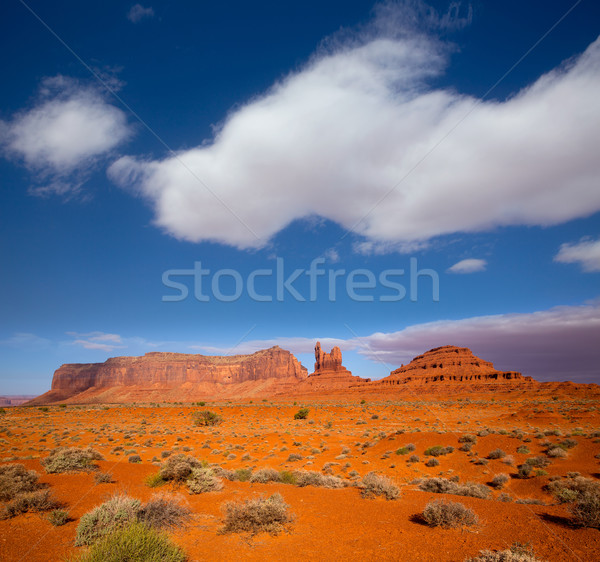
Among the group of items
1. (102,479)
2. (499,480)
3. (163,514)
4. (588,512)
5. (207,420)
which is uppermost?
(588,512)

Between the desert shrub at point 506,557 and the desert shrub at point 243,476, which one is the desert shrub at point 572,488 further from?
the desert shrub at point 243,476

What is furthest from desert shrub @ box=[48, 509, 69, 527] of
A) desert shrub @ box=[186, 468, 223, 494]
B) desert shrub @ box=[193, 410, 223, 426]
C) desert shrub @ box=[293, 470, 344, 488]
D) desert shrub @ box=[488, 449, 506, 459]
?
desert shrub @ box=[193, 410, 223, 426]

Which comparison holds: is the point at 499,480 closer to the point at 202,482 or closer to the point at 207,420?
the point at 202,482

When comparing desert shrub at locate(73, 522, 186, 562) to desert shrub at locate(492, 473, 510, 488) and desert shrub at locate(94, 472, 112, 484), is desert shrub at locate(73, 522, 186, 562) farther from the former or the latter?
desert shrub at locate(492, 473, 510, 488)

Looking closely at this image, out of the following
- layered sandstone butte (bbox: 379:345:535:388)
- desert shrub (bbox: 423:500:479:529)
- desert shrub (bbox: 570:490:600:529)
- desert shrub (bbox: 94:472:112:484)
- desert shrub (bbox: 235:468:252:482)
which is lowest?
desert shrub (bbox: 235:468:252:482)

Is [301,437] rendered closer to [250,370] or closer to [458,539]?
[458,539]

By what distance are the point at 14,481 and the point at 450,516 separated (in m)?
11.7

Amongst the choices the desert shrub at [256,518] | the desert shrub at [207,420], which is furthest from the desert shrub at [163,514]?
the desert shrub at [207,420]

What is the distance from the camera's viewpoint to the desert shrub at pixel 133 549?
507 centimetres

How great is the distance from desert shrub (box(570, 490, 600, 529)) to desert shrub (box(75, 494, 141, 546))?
9406 millimetres

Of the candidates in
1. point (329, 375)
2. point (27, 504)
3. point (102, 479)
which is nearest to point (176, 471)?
point (102, 479)

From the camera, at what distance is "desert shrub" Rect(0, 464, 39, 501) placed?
866 cm

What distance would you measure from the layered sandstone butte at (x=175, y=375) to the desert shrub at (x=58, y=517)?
482 feet

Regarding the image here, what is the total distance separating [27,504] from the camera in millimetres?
8266
